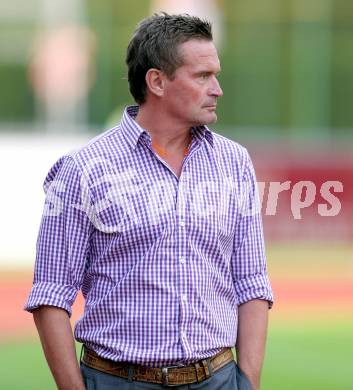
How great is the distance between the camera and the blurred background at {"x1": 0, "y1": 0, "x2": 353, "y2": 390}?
14.3 metres

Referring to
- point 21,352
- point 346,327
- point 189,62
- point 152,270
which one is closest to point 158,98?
point 189,62

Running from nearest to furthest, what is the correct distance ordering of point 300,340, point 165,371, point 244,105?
point 165,371, point 300,340, point 244,105

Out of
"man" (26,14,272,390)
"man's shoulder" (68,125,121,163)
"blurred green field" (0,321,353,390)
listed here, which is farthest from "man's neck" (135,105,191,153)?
"blurred green field" (0,321,353,390)

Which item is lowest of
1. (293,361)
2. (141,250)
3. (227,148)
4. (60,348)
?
(293,361)

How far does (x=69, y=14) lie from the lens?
18.7 m

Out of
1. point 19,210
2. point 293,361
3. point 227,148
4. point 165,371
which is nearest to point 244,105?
point 19,210

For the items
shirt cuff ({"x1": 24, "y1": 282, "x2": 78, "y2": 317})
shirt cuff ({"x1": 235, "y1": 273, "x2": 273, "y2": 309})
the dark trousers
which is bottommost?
the dark trousers

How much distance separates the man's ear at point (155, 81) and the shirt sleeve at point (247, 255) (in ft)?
1.22

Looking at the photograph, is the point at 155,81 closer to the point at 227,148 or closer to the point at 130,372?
the point at 227,148

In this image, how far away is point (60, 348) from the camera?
3.60m

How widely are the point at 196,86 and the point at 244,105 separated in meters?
15.7

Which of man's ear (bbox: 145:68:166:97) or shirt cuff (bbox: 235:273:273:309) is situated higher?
man's ear (bbox: 145:68:166:97)

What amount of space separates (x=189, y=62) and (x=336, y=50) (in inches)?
634

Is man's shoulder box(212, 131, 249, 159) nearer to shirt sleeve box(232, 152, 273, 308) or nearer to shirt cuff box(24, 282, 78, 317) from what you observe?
shirt sleeve box(232, 152, 273, 308)
